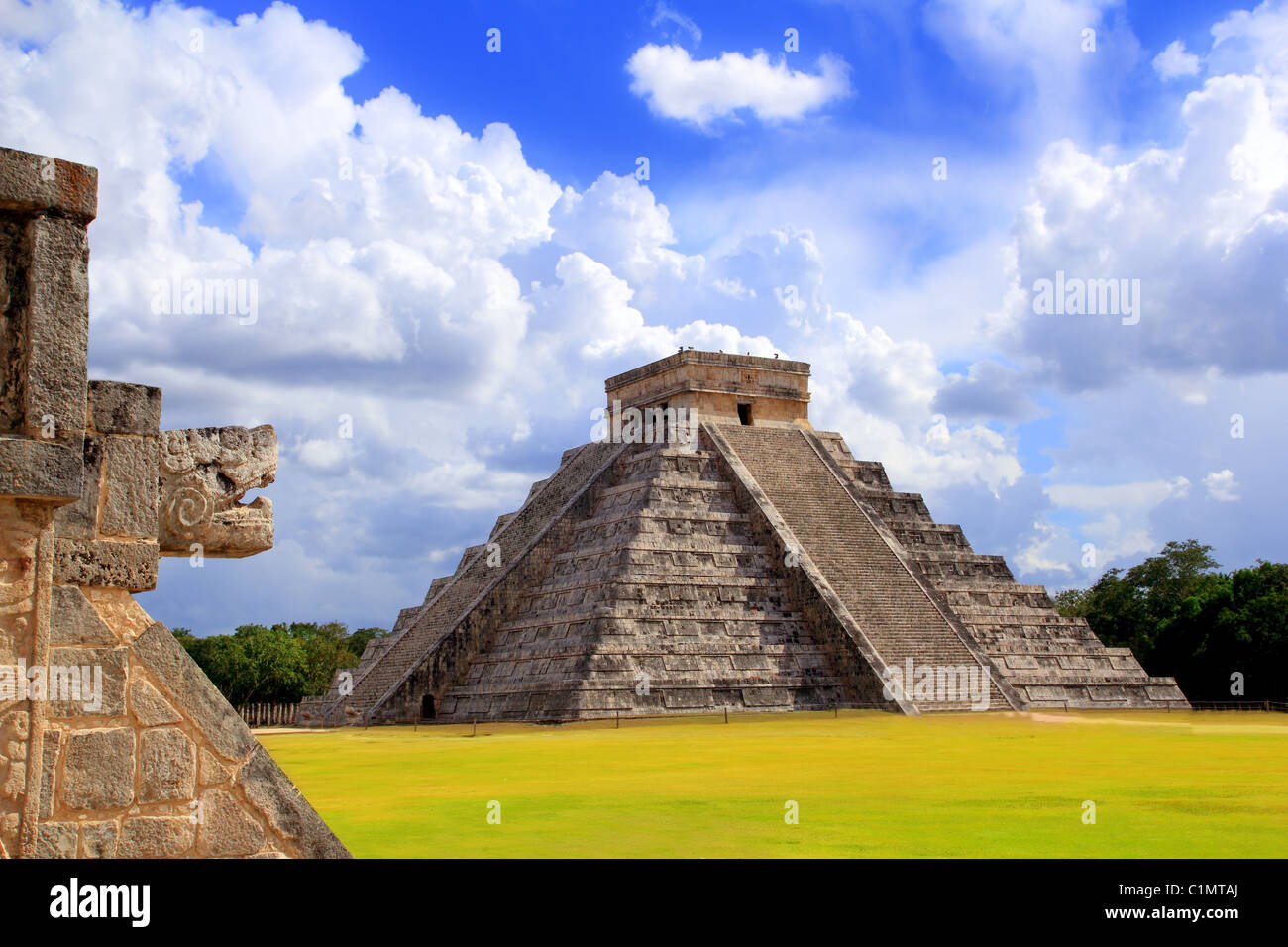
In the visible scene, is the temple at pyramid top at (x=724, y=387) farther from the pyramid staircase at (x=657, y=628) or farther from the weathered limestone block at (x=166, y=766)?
the weathered limestone block at (x=166, y=766)

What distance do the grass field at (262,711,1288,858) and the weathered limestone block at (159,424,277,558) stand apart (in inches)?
131

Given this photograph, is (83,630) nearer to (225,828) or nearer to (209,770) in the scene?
(209,770)

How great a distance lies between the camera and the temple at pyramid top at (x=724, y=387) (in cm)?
3522

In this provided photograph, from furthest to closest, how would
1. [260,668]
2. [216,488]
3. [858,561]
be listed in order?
[260,668] → [858,561] → [216,488]

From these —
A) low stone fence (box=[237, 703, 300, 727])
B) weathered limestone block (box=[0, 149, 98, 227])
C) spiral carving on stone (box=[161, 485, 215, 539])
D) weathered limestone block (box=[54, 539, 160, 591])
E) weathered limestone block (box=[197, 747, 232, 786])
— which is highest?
weathered limestone block (box=[0, 149, 98, 227])

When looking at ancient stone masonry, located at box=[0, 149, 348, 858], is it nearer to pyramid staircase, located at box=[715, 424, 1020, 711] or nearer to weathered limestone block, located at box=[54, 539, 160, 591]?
weathered limestone block, located at box=[54, 539, 160, 591]

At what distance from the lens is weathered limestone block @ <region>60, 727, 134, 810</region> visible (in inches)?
199

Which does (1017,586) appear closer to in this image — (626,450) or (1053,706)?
(1053,706)

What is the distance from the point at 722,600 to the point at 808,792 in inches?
670

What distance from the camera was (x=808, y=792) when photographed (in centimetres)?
1243

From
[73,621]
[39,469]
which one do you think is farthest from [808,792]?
[39,469]

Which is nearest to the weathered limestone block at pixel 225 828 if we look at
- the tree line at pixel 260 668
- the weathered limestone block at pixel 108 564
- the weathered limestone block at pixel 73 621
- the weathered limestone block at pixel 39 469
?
the weathered limestone block at pixel 73 621

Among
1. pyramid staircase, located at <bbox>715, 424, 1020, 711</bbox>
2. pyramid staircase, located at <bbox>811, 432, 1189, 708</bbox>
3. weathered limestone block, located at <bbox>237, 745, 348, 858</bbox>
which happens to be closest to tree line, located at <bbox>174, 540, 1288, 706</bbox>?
pyramid staircase, located at <bbox>811, 432, 1189, 708</bbox>
